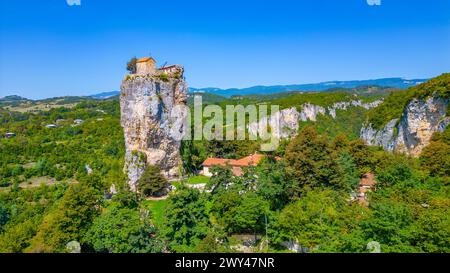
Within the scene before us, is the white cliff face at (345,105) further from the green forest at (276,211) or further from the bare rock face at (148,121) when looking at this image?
the bare rock face at (148,121)

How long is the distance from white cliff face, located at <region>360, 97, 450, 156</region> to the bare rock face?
27949mm

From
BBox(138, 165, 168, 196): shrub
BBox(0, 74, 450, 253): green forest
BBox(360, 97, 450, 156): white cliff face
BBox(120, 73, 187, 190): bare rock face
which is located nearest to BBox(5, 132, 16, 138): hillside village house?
BBox(0, 74, 450, 253): green forest

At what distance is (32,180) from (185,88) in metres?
34.4

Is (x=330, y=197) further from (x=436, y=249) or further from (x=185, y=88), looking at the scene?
(x=185, y=88)

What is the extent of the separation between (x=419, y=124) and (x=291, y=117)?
151 feet

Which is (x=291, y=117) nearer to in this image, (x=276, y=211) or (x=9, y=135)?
(x=276, y=211)

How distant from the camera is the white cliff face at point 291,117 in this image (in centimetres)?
7488

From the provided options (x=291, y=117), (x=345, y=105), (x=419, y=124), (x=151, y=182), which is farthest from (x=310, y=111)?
(x=151, y=182)

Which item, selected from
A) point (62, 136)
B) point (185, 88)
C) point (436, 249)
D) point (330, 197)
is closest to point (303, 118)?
point (185, 88)

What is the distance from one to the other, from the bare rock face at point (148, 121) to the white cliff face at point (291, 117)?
118 ft

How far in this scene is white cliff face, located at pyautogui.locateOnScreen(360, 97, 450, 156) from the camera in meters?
34.7

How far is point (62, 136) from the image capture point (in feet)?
244

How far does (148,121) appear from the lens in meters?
32.4

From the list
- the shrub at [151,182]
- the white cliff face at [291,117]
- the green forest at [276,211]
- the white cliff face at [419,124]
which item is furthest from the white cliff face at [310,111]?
the shrub at [151,182]
